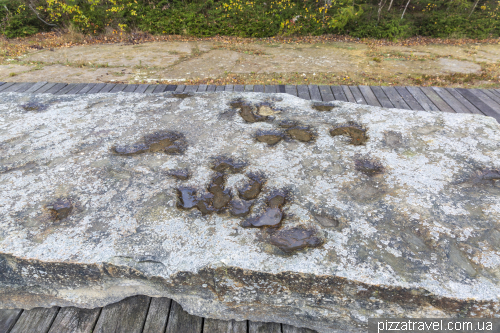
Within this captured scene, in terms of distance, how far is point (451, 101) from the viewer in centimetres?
354

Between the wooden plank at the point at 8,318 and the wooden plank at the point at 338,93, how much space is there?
3.34 meters

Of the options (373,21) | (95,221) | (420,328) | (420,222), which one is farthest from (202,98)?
(373,21)

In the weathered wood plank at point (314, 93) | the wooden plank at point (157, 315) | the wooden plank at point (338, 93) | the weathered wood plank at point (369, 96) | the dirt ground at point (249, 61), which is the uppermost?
the weathered wood plank at point (369, 96)

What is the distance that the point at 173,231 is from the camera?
151 centimetres

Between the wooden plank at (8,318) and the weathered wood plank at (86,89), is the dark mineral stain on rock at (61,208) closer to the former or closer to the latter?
the wooden plank at (8,318)

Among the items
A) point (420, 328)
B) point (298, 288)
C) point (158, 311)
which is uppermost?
point (298, 288)

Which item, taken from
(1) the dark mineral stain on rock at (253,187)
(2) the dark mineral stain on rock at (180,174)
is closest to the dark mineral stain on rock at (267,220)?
(1) the dark mineral stain on rock at (253,187)

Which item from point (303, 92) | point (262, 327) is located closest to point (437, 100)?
point (303, 92)

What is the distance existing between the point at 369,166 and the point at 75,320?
1.81 metres

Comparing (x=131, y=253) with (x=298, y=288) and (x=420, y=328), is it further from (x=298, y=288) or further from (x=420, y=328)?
(x=420, y=328)

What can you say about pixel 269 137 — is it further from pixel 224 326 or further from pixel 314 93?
pixel 314 93

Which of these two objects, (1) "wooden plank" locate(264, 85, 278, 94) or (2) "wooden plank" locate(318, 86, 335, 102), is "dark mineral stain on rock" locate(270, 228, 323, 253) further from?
(1) "wooden plank" locate(264, 85, 278, 94)

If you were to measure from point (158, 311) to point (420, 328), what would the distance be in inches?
48.9

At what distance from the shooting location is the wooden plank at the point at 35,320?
1.58 meters
